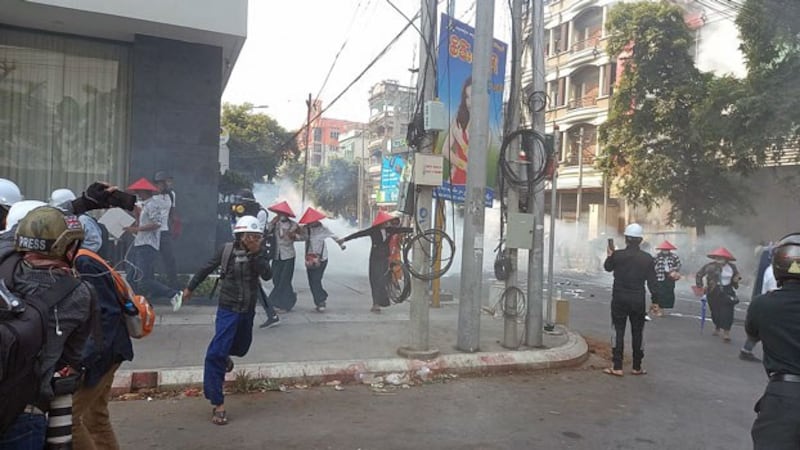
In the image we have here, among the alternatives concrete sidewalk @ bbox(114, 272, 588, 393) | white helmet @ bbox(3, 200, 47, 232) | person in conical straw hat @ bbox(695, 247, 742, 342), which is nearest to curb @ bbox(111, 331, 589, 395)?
concrete sidewalk @ bbox(114, 272, 588, 393)

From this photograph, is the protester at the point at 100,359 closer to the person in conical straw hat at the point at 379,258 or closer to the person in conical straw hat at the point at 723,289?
the person in conical straw hat at the point at 379,258

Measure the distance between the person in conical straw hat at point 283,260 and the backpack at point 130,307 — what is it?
581 centimetres

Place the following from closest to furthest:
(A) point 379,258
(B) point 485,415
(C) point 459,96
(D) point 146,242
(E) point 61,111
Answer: (B) point 485,415 < (D) point 146,242 < (C) point 459,96 < (E) point 61,111 < (A) point 379,258

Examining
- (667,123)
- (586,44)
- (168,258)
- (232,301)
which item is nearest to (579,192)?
(586,44)

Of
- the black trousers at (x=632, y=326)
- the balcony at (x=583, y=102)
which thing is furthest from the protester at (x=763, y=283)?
the balcony at (x=583, y=102)

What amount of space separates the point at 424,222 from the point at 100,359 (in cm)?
448

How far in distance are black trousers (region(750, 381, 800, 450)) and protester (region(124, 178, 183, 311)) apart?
7.70 m

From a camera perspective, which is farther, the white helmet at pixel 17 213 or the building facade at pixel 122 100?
the building facade at pixel 122 100

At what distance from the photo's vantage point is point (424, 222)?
730cm

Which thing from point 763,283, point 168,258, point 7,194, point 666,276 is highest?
point 7,194

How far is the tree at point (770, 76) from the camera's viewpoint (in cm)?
1522

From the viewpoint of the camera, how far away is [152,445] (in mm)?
4539

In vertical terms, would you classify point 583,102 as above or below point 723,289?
above

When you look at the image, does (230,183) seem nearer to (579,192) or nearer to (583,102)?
(579,192)
